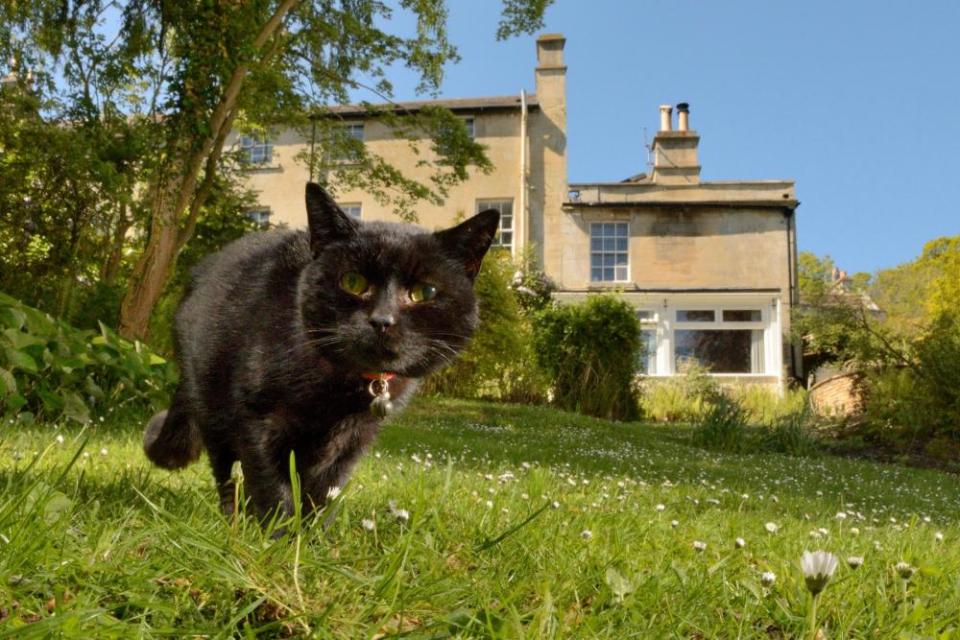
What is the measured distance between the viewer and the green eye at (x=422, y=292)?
2523mm

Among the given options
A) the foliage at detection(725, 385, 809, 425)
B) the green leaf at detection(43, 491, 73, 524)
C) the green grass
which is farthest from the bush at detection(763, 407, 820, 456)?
the green leaf at detection(43, 491, 73, 524)

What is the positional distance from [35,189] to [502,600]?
10751 millimetres

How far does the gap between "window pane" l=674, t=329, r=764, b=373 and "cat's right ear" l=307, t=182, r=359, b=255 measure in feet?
79.0

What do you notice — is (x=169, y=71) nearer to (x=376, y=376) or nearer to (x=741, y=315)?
(x=376, y=376)

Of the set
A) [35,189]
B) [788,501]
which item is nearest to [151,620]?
[788,501]

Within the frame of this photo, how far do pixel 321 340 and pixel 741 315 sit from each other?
84.0ft

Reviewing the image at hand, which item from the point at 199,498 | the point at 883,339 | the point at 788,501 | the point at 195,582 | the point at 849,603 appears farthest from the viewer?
the point at 883,339

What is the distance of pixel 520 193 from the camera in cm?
2628

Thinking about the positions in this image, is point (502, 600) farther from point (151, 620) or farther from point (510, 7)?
point (510, 7)

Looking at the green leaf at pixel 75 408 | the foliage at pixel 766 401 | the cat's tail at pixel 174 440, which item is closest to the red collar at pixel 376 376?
A: the cat's tail at pixel 174 440

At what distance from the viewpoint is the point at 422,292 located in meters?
2.53

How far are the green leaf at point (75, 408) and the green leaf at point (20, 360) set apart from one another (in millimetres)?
660

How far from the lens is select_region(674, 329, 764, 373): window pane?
1003 inches

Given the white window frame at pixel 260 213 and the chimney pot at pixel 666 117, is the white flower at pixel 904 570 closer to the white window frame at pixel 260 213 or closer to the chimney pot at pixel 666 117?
the white window frame at pixel 260 213
